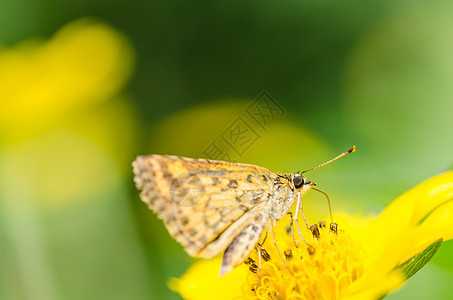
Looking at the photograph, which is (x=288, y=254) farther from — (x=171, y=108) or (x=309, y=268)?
(x=171, y=108)

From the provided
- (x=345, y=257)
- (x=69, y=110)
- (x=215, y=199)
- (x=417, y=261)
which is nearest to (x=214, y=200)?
(x=215, y=199)

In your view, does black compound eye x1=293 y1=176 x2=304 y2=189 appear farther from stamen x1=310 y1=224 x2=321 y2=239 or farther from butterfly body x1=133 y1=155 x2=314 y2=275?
stamen x1=310 y1=224 x2=321 y2=239

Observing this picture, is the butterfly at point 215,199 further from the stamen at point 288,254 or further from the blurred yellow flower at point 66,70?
the blurred yellow flower at point 66,70

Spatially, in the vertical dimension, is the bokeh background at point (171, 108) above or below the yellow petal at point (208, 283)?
above

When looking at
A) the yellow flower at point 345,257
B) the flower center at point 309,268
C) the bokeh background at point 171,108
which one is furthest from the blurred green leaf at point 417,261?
the bokeh background at point 171,108

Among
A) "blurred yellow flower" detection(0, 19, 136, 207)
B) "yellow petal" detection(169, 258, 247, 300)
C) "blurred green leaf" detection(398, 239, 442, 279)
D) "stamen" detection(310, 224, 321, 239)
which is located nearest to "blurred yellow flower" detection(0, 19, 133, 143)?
"blurred yellow flower" detection(0, 19, 136, 207)

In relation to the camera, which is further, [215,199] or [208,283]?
[208,283]
